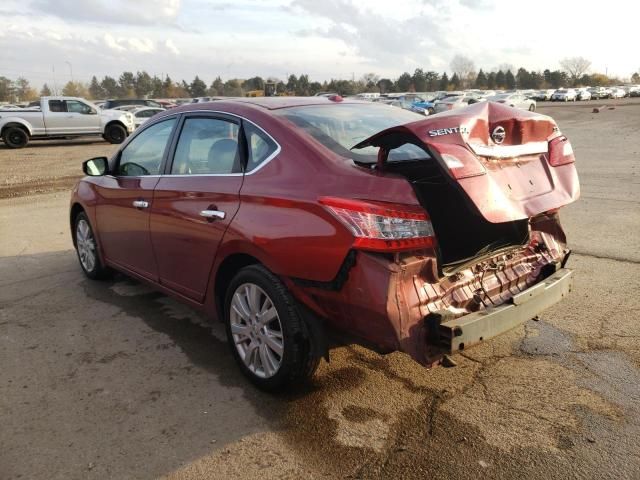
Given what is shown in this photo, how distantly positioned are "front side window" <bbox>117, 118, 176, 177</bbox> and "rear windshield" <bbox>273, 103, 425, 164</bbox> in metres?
1.22

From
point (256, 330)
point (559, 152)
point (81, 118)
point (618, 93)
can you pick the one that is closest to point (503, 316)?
point (559, 152)

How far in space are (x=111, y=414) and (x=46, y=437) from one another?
342 mm

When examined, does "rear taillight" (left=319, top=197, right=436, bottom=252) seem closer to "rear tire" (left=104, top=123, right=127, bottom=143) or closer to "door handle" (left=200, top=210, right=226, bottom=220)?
"door handle" (left=200, top=210, right=226, bottom=220)

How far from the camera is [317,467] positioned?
8.65 ft

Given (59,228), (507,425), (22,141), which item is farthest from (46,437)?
(22,141)

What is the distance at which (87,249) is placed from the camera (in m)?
5.49

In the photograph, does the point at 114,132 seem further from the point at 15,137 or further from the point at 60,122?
the point at 15,137

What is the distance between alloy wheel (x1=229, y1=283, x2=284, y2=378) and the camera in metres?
3.15

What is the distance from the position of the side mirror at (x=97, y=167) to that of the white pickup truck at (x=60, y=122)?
1806 cm

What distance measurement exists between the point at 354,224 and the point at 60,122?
2171 cm

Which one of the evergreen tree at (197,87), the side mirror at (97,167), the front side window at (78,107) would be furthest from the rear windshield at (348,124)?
the evergreen tree at (197,87)

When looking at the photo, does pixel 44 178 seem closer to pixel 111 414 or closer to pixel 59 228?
pixel 59 228

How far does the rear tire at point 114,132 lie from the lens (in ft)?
73.1

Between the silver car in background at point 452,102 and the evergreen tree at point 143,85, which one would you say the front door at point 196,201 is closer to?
the silver car in background at point 452,102
